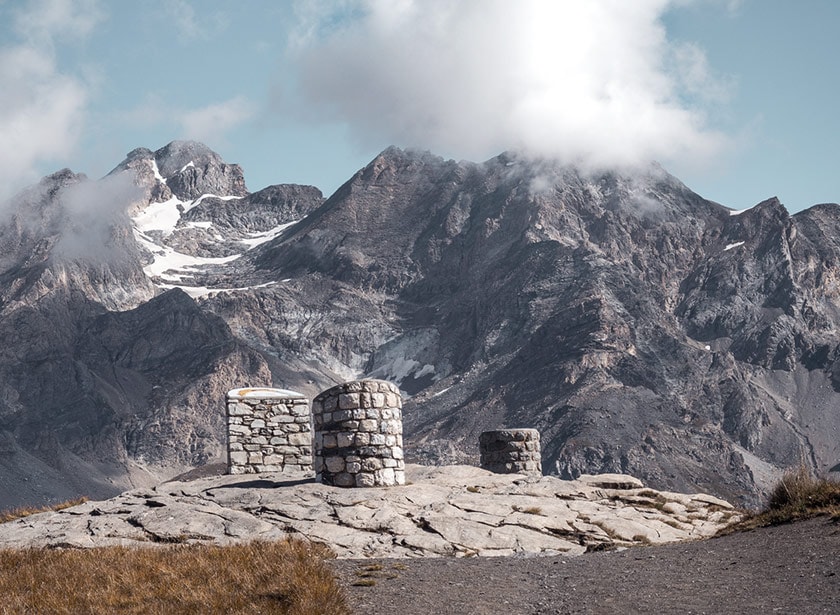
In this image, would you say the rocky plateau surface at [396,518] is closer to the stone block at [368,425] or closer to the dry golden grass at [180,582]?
the stone block at [368,425]

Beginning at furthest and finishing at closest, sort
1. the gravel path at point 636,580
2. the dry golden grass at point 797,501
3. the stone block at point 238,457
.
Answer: the stone block at point 238,457
the dry golden grass at point 797,501
the gravel path at point 636,580

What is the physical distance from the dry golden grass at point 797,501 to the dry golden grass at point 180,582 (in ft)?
23.0

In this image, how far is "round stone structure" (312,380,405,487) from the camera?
23.2 metres

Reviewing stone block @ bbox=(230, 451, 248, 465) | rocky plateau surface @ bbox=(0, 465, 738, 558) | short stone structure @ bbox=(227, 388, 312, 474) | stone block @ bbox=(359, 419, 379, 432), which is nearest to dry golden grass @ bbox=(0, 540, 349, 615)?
rocky plateau surface @ bbox=(0, 465, 738, 558)

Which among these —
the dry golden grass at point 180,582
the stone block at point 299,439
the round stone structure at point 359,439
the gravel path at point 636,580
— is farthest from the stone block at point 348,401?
the dry golden grass at point 180,582

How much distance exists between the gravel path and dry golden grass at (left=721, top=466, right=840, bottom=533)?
386 millimetres

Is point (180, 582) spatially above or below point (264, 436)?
below

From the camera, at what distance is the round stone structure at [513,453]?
96.0 feet

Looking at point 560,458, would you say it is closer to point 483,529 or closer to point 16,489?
point 16,489

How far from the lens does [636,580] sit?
14.9 metres

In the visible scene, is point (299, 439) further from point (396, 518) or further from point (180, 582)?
point (180, 582)

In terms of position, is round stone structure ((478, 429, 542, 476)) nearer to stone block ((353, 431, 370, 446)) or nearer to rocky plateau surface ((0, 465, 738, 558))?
rocky plateau surface ((0, 465, 738, 558))

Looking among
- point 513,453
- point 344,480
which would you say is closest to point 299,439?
point 344,480

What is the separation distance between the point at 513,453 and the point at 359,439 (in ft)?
23.4
